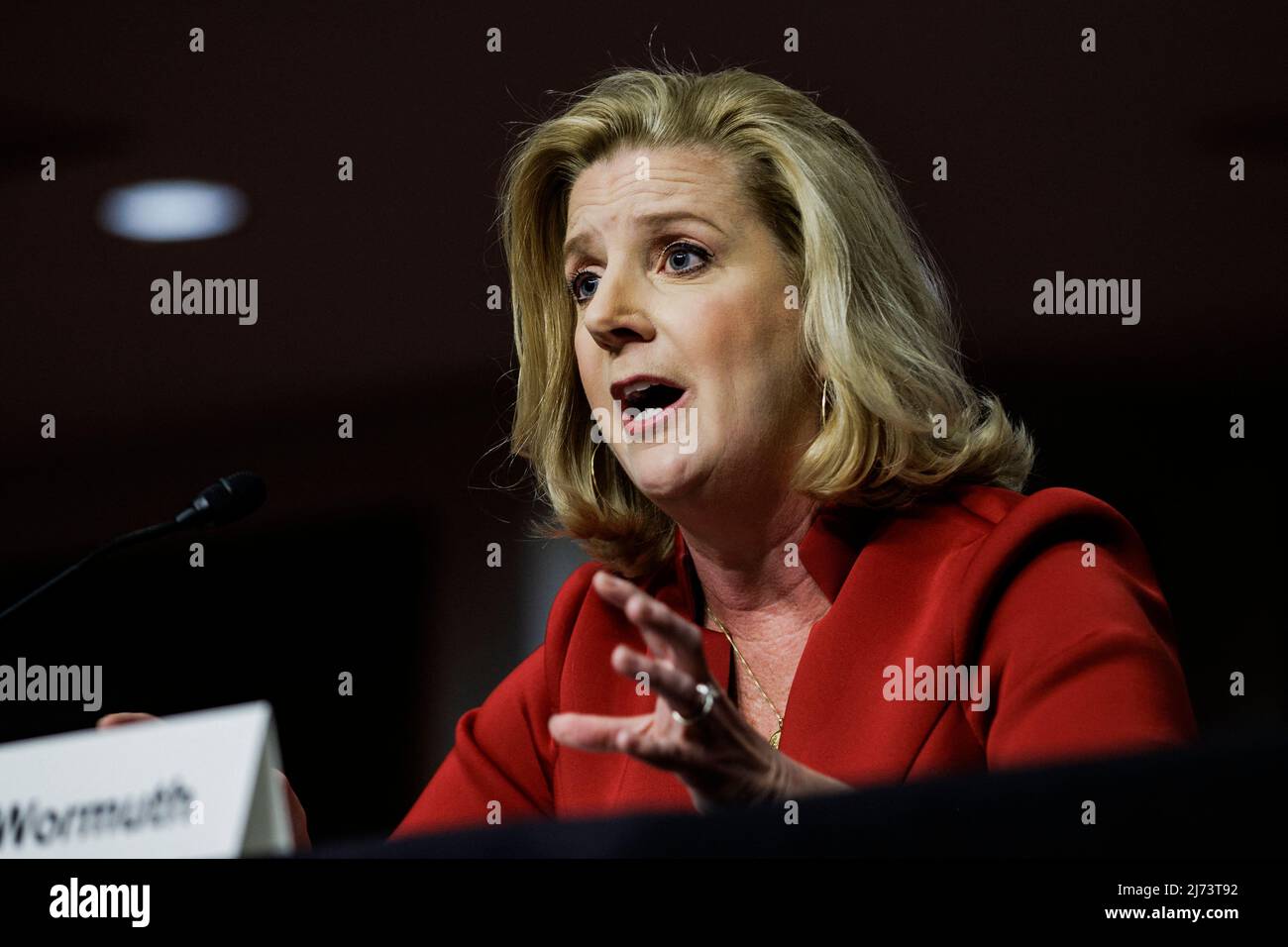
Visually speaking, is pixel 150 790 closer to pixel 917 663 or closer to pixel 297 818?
pixel 297 818

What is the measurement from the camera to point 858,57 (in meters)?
2.09

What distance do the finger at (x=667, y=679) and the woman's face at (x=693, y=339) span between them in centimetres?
65

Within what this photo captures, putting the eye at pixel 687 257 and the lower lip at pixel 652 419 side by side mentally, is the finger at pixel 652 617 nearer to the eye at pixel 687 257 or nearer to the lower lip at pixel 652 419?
the lower lip at pixel 652 419

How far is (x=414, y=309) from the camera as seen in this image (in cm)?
221

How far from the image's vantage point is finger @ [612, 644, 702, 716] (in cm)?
123

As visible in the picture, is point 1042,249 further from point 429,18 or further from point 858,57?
point 429,18

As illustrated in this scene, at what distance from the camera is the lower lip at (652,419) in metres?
1.97

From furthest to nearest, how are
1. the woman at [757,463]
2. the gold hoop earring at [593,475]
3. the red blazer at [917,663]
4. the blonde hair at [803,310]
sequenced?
the gold hoop earring at [593,475]
the blonde hair at [803,310]
the woman at [757,463]
the red blazer at [917,663]

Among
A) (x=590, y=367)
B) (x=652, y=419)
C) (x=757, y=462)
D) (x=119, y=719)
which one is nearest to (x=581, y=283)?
(x=590, y=367)

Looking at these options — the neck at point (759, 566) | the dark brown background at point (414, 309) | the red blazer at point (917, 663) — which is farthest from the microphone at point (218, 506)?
the neck at point (759, 566)

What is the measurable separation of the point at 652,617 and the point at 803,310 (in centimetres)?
82

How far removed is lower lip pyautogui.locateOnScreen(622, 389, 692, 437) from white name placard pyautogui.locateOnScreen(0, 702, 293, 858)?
33.6 inches

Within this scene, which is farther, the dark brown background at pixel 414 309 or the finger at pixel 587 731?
the dark brown background at pixel 414 309

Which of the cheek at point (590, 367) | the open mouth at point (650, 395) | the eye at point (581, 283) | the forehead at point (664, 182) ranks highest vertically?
the forehead at point (664, 182)
